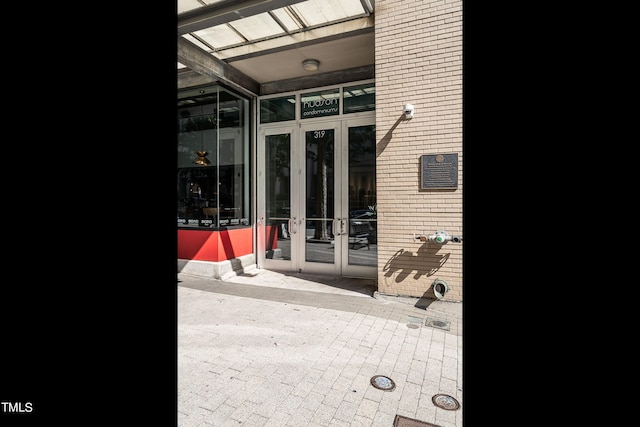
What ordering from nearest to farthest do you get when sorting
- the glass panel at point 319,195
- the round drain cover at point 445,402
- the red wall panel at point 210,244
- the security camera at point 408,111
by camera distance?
the round drain cover at point 445,402
the security camera at point 408,111
the red wall panel at point 210,244
the glass panel at point 319,195

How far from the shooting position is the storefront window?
742cm

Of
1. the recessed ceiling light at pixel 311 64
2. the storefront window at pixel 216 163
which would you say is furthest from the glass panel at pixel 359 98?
the storefront window at pixel 216 163

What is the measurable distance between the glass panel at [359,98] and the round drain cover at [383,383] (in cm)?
515

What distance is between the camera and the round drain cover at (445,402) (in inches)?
102

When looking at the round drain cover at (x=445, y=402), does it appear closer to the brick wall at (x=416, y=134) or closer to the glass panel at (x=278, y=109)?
the brick wall at (x=416, y=134)

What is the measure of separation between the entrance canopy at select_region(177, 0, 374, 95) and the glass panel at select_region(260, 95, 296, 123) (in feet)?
0.87

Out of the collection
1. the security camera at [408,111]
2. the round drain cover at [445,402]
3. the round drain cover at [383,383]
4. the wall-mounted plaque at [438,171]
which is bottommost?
the round drain cover at [445,402]

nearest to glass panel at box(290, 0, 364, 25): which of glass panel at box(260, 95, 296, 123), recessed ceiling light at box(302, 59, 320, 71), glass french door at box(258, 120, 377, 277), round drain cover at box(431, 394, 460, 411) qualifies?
recessed ceiling light at box(302, 59, 320, 71)
